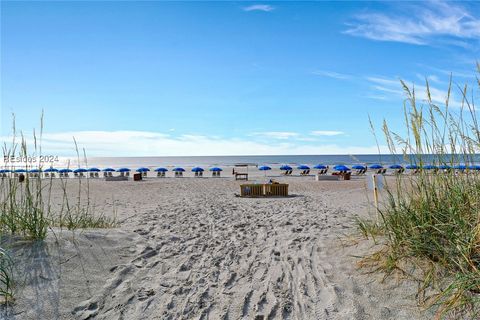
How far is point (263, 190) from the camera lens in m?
14.3

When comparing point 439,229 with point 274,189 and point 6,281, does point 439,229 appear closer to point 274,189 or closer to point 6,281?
point 6,281

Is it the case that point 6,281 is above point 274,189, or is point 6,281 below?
below

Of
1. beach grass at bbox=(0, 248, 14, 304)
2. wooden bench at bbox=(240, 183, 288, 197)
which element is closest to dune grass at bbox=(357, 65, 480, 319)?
beach grass at bbox=(0, 248, 14, 304)

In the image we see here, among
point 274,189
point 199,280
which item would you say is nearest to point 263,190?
point 274,189

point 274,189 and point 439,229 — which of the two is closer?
point 439,229

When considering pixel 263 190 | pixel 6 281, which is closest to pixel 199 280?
pixel 6 281

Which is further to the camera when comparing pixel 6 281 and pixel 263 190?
pixel 263 190

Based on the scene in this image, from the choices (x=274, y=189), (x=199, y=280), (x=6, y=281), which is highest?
(x=274, y=189)

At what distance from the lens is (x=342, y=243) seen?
4.73 meters

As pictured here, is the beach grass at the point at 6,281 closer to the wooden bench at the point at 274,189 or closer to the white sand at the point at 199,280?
the white sand at the point at 199,280

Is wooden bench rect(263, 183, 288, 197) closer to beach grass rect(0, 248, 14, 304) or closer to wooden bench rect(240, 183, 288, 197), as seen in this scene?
wooden bench rect(240, 183, 288, 197)

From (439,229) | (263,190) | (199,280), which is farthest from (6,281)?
(263,190)

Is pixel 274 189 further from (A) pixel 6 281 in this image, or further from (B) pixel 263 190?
(A) pixel 6 281

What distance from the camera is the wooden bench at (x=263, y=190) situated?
46.2ft
